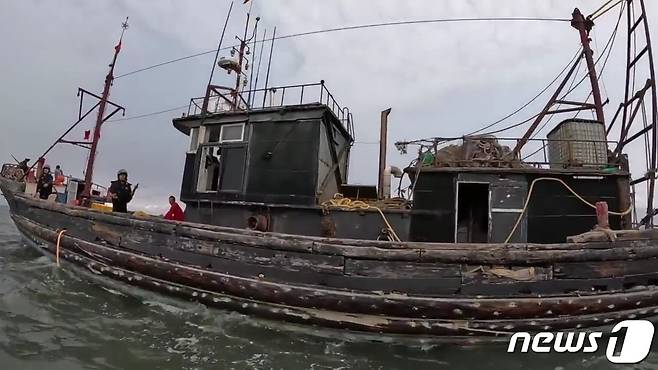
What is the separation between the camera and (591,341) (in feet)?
17.9

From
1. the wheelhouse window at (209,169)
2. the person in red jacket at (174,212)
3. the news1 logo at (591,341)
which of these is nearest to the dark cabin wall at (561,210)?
the news1 logo at (591,341)

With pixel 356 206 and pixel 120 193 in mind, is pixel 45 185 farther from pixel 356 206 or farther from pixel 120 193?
pixel 356 206

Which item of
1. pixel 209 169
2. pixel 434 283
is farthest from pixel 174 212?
pixel 434 283

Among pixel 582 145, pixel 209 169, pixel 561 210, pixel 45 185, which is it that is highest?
pixel 582 145

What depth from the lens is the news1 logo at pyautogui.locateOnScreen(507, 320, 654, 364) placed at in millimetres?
5477

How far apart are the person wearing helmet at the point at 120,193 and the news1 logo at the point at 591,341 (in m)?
9.21

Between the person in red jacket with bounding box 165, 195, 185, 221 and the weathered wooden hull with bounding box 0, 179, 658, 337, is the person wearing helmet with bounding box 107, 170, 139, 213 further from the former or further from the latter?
the weathered wooden hull with bounding box 0, 179, 658, 337

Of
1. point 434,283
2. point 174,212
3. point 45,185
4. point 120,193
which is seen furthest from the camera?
point 45,185

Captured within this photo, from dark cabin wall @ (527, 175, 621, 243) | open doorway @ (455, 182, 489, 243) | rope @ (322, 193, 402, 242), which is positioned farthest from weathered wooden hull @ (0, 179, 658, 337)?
open doorway @ (455, 182, 489, 243)

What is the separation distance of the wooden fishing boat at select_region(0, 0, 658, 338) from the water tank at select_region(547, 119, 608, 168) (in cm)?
3

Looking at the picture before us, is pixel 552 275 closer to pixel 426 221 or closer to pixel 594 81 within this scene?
pixel 426 221

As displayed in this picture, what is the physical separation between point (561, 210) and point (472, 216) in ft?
5.58

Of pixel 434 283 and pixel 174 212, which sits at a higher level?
pixel 174 212

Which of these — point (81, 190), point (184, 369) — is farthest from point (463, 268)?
point (81, 190)
